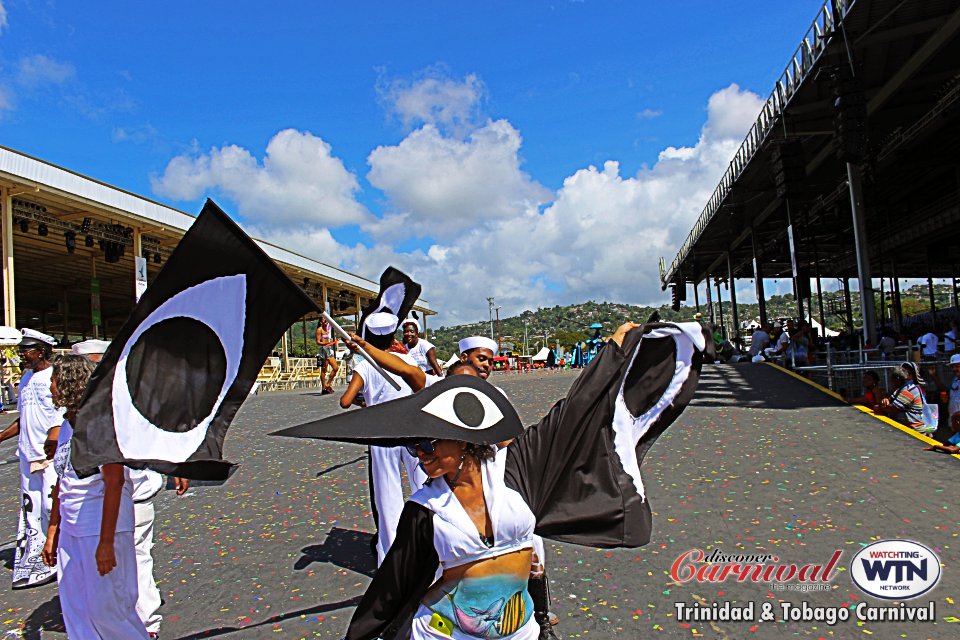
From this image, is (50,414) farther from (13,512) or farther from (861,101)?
(861,101)

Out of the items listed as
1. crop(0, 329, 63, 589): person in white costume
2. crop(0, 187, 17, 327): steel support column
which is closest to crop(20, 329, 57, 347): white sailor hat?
crop(0, 329, 63, 589): person in white costume

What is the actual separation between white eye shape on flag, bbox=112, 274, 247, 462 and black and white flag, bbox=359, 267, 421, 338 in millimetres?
2442

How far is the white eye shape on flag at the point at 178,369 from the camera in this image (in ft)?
10.0

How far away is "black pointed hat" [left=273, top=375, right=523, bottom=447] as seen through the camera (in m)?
1.96

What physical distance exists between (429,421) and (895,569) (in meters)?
4.30

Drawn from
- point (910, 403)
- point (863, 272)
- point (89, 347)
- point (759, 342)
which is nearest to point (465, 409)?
point (89, 347)

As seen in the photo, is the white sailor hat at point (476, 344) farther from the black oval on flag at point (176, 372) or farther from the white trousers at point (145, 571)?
the white trousers at point (145, 571)

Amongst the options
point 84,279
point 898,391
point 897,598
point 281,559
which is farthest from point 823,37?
point 84,279

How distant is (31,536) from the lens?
201 inches

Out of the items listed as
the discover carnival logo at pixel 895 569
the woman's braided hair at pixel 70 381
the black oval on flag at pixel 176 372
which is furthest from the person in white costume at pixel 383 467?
the discover carnival logo at pixel 895 569

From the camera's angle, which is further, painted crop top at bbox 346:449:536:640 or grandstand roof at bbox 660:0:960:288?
grandstand roof at bbox 660:0:960:288

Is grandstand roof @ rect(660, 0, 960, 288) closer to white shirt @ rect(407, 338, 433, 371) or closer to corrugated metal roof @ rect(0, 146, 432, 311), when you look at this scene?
white shirt @ rect(407, 338, 433, 371)

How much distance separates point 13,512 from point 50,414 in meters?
3.33

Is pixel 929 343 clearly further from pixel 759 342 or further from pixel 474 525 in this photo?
pixel 474 525
